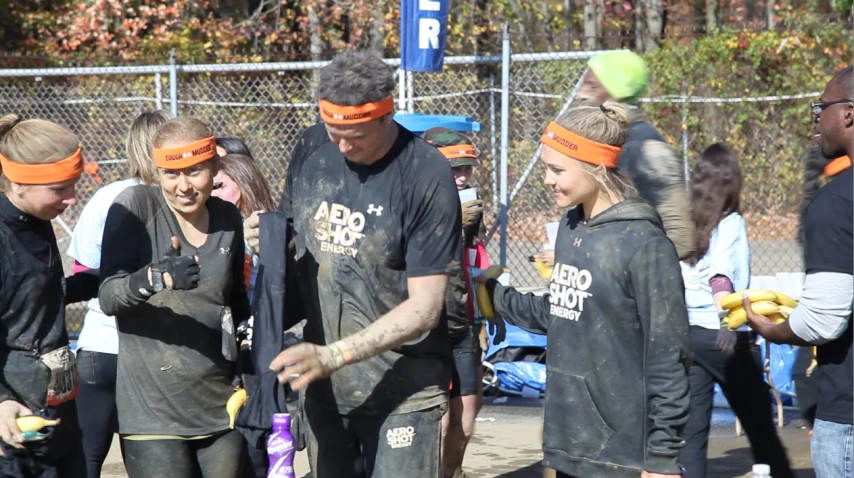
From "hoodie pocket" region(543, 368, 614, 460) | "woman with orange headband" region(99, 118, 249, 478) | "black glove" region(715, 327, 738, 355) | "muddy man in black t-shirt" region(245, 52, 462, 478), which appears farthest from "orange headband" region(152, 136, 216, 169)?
"black glove" region(715, 327, 738, 355)

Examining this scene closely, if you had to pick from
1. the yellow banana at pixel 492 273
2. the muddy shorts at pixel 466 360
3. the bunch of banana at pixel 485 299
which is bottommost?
the muddy shorts at pixel 466 360

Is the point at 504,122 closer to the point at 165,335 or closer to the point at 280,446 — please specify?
the point at 165,335

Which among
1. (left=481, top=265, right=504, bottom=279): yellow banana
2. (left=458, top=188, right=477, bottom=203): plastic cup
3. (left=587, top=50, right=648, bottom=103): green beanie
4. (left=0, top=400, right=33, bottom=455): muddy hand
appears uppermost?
(left=587, top=50, right=648, bottom=103): green beanie

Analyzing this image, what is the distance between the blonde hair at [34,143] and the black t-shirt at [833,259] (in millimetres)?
2625

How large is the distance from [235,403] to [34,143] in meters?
1.16

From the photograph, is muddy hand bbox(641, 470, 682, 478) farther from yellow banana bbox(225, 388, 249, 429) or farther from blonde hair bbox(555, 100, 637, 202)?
yellow banana bbox(225, 388, 249, 429)

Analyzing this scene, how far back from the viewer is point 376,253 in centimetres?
346

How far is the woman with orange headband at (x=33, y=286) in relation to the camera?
11.8 ft

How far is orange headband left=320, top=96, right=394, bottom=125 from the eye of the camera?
3328 mm

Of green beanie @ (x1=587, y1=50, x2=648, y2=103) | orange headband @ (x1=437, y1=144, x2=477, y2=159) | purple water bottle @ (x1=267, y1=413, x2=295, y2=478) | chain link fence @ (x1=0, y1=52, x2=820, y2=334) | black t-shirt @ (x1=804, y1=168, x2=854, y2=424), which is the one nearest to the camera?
purple water bottle @ (x1=267, y1=413, x2=295, y2=478)

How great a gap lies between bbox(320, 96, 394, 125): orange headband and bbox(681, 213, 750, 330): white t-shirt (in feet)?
8.20

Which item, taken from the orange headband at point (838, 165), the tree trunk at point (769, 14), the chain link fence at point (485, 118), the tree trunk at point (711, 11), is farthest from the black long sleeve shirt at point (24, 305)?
the tree trunk at point (711, 11)

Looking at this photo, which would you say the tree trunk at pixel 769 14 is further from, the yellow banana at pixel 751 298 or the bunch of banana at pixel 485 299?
the bunch of banana at pixel 485 299

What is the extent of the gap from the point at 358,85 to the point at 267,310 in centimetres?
82
